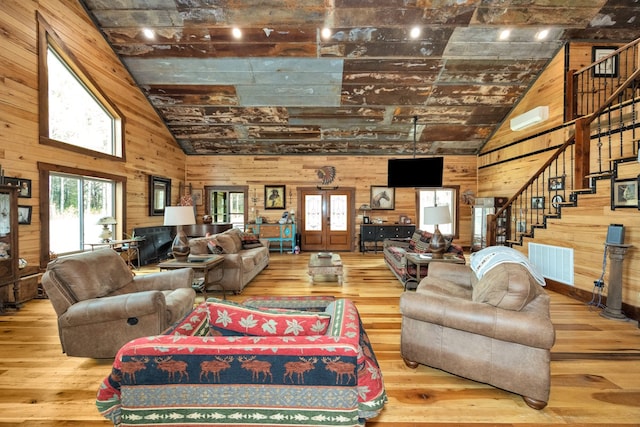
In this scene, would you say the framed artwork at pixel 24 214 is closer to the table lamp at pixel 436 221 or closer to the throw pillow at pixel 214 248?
the throw pillow at pixel 214 248

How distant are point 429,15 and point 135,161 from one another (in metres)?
6.38

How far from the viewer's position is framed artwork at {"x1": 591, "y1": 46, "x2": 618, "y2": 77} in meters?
5.42

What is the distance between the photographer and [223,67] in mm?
5859

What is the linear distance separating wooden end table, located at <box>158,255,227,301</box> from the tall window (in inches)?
88.1

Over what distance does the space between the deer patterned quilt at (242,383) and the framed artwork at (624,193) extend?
13.5ft

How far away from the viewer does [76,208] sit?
208 inches

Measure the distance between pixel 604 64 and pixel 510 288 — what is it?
6099mm

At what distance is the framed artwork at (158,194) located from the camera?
23.4ft

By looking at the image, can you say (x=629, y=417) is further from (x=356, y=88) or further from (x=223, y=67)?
(x=223, y=67)

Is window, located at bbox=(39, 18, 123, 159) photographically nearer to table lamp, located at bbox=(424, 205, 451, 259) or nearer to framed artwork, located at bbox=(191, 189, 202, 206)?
framed artwork, located at bbox=(191, 189, 202, 206)

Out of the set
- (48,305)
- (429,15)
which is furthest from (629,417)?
(48,305)

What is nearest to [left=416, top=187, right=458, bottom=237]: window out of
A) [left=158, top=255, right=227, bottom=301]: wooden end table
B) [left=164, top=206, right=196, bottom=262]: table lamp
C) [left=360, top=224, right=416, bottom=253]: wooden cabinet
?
[left=360, top=224, right=416, bottom=253]: wooden cabinet

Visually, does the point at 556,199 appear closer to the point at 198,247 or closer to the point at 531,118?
the point at 531,118

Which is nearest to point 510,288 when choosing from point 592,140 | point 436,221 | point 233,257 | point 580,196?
point 436,221
